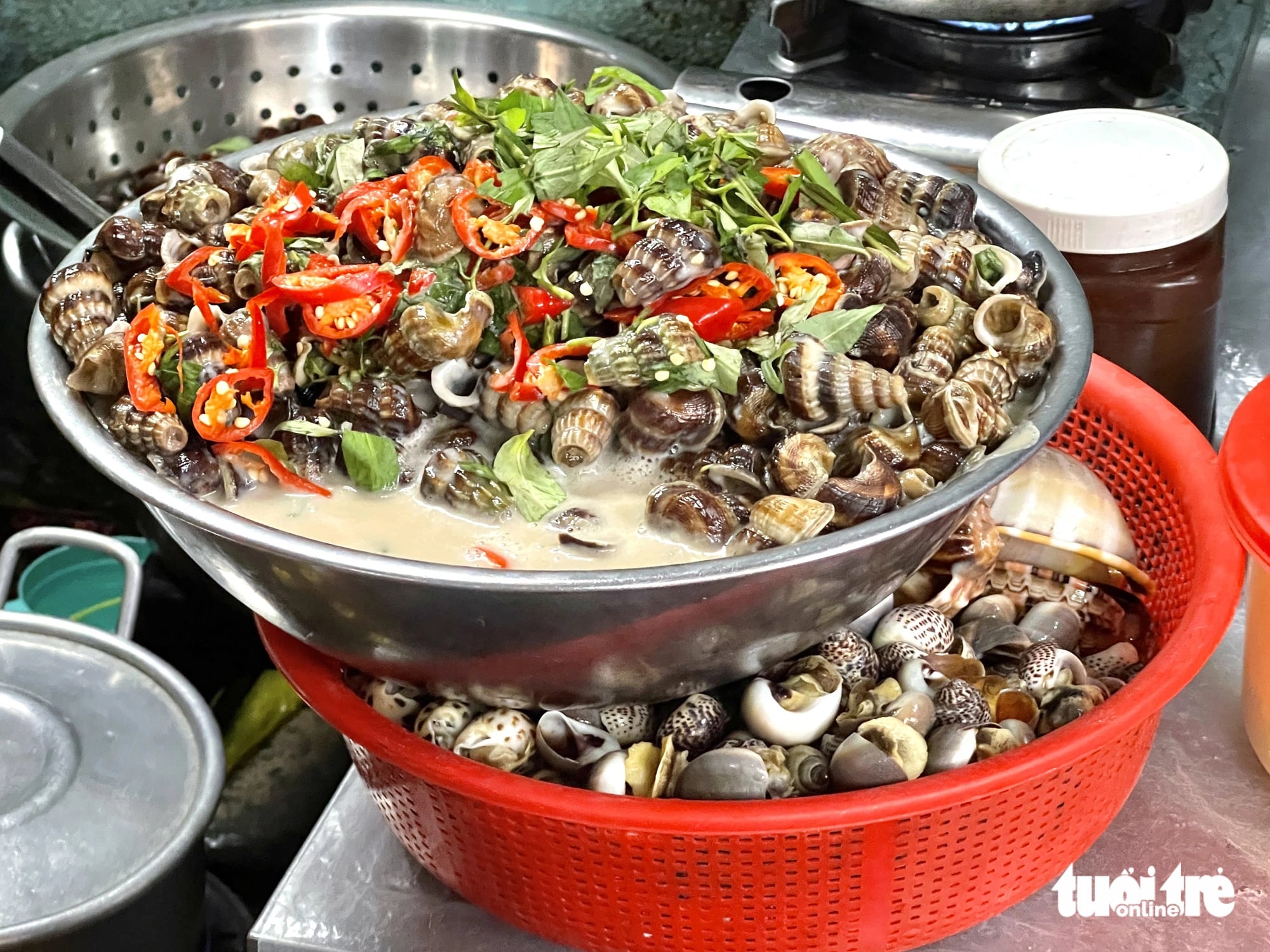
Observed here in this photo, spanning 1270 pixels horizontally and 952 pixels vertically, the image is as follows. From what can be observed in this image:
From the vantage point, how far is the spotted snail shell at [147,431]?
97 centimetres

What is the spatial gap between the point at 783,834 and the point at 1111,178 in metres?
0.94

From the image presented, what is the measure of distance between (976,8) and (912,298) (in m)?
0.75

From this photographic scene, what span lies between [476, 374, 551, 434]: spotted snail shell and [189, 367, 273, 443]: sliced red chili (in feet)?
0.58

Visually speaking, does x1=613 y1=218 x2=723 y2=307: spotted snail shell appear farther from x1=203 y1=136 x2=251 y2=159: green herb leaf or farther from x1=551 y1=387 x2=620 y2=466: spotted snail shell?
x1=203 y1=136 x2=251 y2=159: green herb leaf

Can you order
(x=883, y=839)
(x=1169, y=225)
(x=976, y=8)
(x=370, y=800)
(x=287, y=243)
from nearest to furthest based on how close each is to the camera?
(x=883, y=839), (x=287, y=243), (x=370, y=800), (x=1169, y=225), (x=976, y=8)

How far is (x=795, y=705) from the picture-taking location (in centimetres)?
109

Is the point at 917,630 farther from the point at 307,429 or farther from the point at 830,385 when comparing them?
the point at 307,429

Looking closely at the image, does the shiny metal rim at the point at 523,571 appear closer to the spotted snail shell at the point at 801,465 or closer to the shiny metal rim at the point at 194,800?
the spotted snail shell at the point at 801,465

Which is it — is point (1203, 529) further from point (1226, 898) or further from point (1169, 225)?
point (1169, 225)

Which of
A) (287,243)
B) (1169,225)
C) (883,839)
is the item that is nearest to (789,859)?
(883,839)

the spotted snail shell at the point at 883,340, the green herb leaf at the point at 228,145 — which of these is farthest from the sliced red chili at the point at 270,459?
the green herb leaf at the point at 228,145

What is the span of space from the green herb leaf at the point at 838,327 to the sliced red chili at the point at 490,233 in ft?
0.80

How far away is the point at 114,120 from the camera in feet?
6.95

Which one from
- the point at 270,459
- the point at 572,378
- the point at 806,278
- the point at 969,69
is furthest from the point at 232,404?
the point at 969,69
